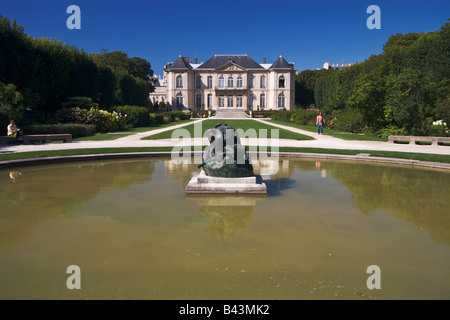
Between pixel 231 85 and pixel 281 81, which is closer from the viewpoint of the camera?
pixel 281 81

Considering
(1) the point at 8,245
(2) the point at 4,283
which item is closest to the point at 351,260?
(2) the point at 4,283

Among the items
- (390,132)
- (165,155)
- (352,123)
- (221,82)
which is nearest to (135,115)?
(352,123)

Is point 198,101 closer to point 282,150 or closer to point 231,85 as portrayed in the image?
point 231,85

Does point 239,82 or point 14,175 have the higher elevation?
point 239,82

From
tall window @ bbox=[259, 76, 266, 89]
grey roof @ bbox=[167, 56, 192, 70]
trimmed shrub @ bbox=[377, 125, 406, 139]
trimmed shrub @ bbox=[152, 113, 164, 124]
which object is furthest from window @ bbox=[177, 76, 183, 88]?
trimmed shrub @ bbox=[377, 125, 406, 139]

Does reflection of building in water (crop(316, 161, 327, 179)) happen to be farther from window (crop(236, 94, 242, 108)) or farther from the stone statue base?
window (crop(236, 94, 242, 108))

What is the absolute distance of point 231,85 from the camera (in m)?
63.8

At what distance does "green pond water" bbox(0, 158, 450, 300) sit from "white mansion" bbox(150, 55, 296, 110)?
189 ft

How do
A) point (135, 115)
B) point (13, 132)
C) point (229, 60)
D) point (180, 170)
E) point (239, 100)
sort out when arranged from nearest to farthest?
point (180, 170)
point (13, 132)
point (135, 115)
point (239, 100)
point (229, 60)

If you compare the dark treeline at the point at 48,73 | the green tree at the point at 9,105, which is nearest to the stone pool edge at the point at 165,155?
the green tree at the point at 9,105

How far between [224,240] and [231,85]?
6121cm

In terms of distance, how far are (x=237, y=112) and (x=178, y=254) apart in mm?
50515

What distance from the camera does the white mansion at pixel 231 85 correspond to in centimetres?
6297

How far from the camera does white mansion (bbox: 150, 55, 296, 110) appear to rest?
63.0m
